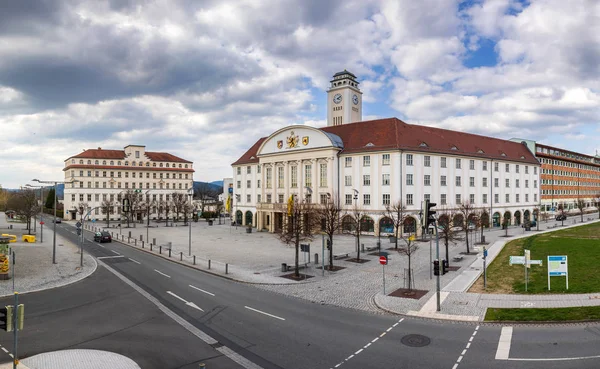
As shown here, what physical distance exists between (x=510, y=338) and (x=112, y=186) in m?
109

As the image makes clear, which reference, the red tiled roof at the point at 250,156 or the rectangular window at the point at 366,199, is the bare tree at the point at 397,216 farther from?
the red tiled roof at the point at 250,156

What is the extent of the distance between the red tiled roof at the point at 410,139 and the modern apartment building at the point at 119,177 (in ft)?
170

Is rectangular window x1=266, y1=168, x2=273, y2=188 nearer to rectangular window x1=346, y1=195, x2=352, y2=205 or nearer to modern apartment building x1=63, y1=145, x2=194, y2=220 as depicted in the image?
rectangular window x1=346, y1=195, x2=352, y2=205

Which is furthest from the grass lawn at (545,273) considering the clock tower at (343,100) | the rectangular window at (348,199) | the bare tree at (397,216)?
the clock tower at (343,100)

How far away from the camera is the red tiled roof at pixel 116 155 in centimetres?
10364

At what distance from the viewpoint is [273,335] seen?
15367 mm

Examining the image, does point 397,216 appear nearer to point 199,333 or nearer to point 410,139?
point 410,139

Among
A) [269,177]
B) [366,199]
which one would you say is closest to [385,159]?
[366,199]

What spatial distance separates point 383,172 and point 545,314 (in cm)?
4180

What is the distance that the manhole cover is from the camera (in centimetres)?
1443

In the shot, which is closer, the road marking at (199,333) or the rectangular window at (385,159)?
the road marking at (199,333)

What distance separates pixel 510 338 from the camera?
14.8 metres

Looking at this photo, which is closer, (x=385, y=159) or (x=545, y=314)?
(x=545, y=314)

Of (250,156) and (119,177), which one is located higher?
(250,156)
